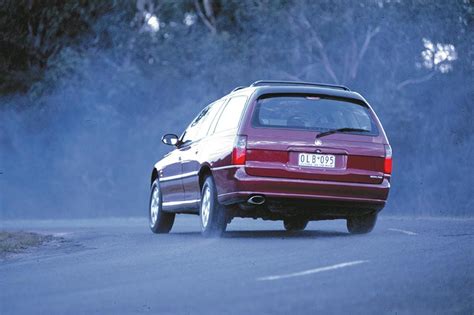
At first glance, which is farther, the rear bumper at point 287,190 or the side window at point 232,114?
the side window at point 232,114

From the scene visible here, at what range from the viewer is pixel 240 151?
13375 mm

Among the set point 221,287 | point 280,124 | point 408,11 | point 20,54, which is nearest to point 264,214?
point 280,124

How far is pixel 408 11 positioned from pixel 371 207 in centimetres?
2523

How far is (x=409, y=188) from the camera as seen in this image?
39.0 metres

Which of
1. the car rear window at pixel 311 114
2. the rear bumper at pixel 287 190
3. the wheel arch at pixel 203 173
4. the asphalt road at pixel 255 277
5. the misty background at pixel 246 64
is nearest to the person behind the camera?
the asphalt road at pixel 255 277

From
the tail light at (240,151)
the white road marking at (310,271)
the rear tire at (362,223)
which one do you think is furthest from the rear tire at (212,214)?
the white road marking at (310,271)

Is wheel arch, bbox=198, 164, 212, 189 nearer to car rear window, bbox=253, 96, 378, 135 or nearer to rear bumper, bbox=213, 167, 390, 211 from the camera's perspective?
rear bumper, bbox=213, 167, 390, 211

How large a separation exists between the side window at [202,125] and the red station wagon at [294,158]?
0.44 m

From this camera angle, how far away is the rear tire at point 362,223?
47.3 feet

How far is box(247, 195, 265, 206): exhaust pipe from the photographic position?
527 inches

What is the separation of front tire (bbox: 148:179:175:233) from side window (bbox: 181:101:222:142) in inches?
45.2

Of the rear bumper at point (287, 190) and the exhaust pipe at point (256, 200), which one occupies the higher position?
the rear bumper at point (287, 190)

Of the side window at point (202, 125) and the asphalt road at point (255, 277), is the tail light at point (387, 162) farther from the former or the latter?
the side window at point (202, 125)

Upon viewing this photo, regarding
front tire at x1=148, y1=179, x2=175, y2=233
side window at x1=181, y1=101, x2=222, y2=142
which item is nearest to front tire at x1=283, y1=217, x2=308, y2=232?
front tire at x1=148, y1=179, x2=175, y2=233
